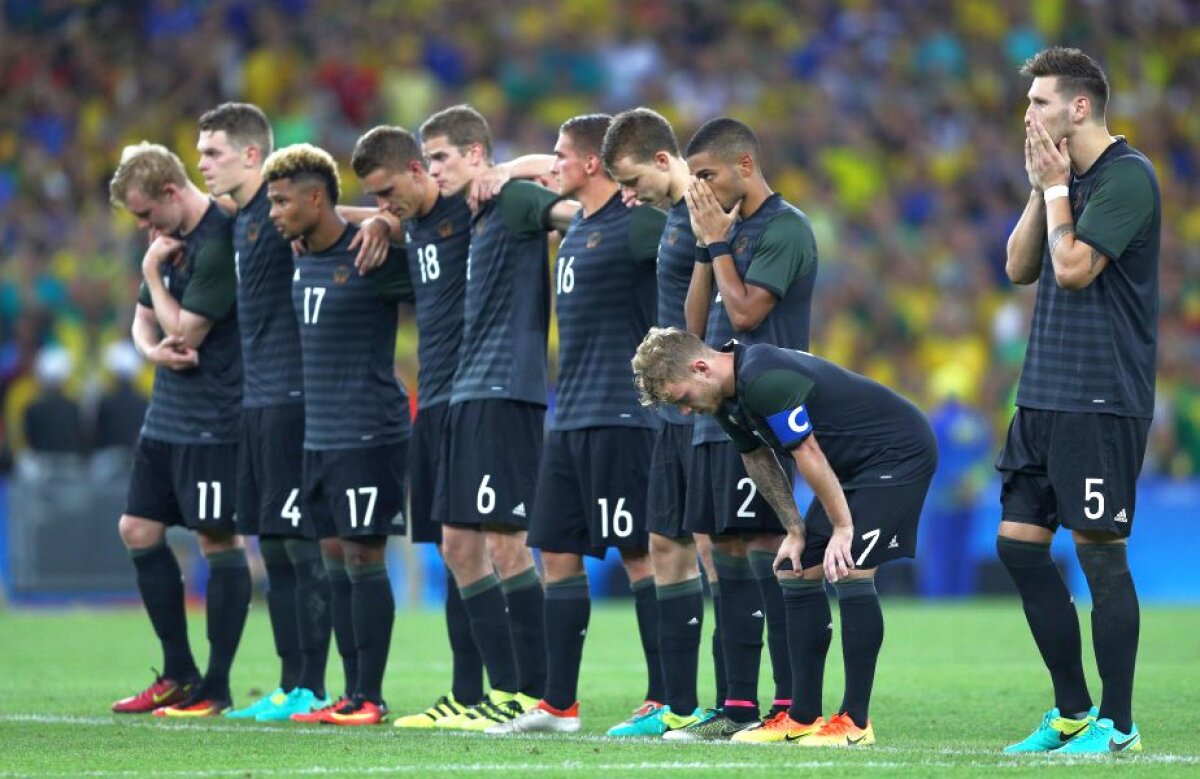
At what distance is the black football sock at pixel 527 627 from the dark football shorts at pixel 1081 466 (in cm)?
234

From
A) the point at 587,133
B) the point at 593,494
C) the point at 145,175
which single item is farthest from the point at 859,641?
the point at 145,175

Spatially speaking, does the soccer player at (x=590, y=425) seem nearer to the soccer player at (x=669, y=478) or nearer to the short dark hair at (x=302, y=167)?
the soccer player at (x=669, y=478)

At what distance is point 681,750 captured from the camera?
724cm

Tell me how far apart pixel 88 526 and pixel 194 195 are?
811 cm

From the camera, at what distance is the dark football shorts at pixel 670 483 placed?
320 inches

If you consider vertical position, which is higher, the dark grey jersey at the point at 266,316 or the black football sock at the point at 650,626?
the dark grey jersey at the point at 266,316

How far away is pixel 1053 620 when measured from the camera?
7.31 m

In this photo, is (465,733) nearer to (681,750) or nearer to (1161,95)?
(681,750)

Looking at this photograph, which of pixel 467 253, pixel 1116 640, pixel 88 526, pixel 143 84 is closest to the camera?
pixel 1116 640

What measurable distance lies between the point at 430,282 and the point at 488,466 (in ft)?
3.30

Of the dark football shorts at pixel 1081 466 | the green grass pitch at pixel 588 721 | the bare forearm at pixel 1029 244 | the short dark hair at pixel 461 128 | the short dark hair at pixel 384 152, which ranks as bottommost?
the green grass pitch at pixel 588 721

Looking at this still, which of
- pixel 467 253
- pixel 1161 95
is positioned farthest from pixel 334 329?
pixel 1161 95

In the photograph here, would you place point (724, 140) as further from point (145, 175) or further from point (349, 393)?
point (145, 175)

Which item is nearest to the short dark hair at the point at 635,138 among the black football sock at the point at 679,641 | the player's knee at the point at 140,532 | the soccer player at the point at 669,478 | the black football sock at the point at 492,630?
the soccer player at the point at 669,478
